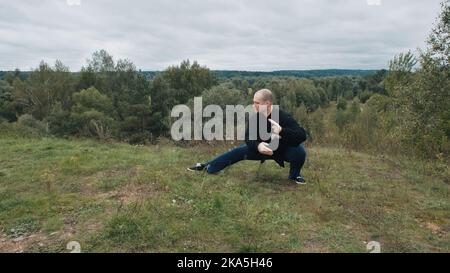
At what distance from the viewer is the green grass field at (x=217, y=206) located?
14.0 feet

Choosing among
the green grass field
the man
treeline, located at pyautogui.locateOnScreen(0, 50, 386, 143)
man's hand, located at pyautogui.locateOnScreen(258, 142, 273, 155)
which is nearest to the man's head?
the man

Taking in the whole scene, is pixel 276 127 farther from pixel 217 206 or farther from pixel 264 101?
pixel 217 206

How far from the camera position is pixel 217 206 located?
17.1ft

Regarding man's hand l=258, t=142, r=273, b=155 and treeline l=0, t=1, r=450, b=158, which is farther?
treeline l=0, t=1, r=450, b=158

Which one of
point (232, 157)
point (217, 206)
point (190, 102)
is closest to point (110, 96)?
point (190, 102)

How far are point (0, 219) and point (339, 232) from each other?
429 cm

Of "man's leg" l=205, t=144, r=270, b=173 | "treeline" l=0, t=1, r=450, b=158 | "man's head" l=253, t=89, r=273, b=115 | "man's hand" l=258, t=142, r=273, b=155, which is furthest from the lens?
"treeline" l=0, t=1, r=450, b=158

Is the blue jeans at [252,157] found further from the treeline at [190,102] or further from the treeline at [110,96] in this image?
the treeline at [110,96]

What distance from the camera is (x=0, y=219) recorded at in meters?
5.02

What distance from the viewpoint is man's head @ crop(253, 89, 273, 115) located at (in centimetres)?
600

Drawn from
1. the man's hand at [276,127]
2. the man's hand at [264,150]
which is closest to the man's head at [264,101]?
the man's hand at [276,127]

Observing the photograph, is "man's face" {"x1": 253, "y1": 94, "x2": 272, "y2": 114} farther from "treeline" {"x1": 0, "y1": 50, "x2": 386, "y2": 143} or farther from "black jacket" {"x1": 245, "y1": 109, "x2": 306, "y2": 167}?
"treeline" {"x1": 0, "y1": 50, "x2": 386, "y2": 143}

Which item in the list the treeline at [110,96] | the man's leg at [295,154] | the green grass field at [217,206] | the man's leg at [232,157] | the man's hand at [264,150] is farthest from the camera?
the treeline at [110,96]

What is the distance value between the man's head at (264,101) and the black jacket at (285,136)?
99 millimetres
